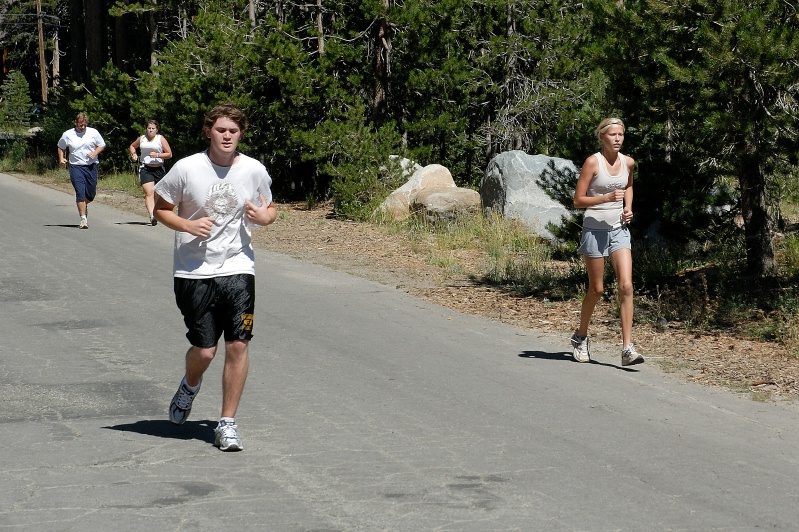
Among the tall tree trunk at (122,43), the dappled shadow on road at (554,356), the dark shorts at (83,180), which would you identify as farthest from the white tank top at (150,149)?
the tall tree trunk at (122,43)

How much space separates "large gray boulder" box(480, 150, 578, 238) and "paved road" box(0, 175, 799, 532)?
5.96 metres

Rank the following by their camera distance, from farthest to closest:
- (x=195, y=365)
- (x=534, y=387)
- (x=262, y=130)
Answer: (x=262, y=130)
(x=534, y=387)
(x=195, y=365)

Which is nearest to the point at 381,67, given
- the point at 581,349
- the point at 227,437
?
the point at 581,349

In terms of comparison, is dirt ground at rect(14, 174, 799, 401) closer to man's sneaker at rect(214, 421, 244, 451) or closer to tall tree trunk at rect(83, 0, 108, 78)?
man's sneaker at rect(214, 421, 244, 451)

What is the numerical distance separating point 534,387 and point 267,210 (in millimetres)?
2724

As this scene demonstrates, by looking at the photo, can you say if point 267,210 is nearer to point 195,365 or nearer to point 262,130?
point 195,365

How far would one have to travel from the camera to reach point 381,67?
22438mm

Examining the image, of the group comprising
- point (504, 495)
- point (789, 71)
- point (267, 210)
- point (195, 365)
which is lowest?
point (504, 495)

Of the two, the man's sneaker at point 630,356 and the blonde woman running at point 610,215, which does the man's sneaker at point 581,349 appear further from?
the man's sneaker at point 630,356

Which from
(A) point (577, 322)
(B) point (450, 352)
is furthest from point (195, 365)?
(A) point (577, 322)

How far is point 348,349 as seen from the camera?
9.14 meters

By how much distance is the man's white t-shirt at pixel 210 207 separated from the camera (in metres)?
5.96

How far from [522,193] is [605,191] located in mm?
8389

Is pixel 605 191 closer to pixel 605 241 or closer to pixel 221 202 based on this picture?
pixel 605 241
